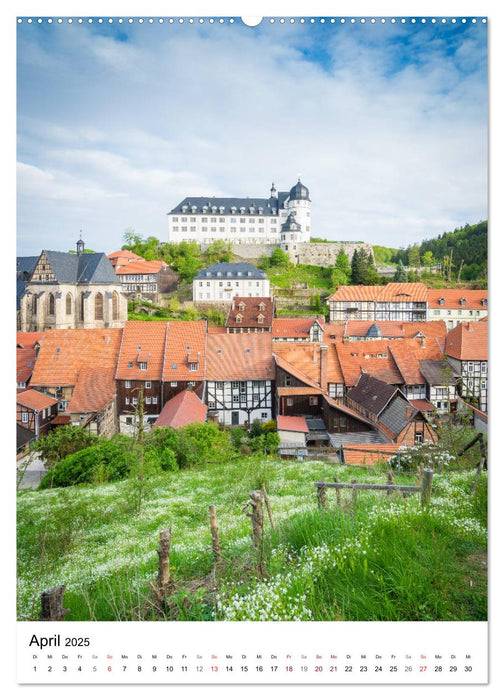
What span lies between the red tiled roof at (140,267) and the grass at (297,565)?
411 cm

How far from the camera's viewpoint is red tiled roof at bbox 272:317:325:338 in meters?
10.0

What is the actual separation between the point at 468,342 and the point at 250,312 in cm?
685

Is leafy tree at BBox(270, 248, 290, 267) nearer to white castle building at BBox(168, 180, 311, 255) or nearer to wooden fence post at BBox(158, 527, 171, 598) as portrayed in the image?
white castle building at BBox(168, 180, 311, 255)

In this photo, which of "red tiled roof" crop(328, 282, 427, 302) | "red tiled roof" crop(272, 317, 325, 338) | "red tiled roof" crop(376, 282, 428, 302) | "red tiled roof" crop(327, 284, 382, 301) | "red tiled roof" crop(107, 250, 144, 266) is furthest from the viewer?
"red tiled roof" crop(327, 284, 382, 301)

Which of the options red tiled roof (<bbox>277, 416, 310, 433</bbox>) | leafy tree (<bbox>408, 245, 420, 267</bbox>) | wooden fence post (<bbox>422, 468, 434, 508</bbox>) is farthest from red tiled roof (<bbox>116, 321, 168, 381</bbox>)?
wooden fence post (<bbox>422, 468, 434, 508</bbox>)

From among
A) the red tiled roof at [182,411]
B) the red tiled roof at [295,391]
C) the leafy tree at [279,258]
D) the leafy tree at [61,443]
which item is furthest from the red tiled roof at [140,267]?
the leafy tree at [279,258]

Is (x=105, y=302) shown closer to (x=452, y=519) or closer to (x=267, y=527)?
(x=267, y=527)

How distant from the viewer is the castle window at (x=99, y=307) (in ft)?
18.0

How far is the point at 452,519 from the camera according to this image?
185 centimetres

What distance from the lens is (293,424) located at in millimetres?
7012

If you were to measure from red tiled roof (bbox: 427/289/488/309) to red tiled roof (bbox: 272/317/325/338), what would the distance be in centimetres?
402

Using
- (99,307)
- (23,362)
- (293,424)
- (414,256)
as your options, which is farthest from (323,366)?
(23,362)

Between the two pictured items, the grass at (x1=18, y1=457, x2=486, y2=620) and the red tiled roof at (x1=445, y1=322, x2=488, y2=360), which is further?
the red tiled roof at (x1=445, y1=322, x2=488, y2=360)

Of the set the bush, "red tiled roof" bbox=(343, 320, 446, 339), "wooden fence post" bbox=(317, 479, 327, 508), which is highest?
"red tiled roof" bbox=(343, 320, 446, 339)
